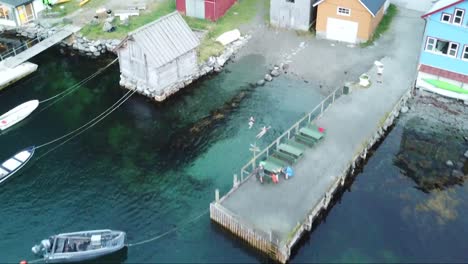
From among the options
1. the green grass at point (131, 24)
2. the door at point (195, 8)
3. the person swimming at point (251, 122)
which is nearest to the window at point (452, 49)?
the person swimming at point (251, 122)

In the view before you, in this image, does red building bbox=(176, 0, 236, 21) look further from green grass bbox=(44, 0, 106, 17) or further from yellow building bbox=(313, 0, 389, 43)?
green grass bbox=(44, 0, 106, 17)

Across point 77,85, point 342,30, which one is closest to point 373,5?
point 342,30

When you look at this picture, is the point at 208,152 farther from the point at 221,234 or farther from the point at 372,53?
the point at 372,53

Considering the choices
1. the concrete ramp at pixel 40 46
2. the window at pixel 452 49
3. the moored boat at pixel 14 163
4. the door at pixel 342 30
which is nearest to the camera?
the moored boat at pixel 14 163

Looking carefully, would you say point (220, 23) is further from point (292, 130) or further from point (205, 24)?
point (292, 130)

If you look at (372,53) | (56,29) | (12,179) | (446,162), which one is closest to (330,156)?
(446,162)

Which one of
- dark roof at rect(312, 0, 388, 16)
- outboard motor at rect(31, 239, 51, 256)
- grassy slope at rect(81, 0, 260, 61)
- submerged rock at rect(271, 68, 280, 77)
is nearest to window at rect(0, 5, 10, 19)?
grassy slope at rect(81, 0, 260, 61)

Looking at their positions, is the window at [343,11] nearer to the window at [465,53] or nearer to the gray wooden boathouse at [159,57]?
the window at [465,53]
